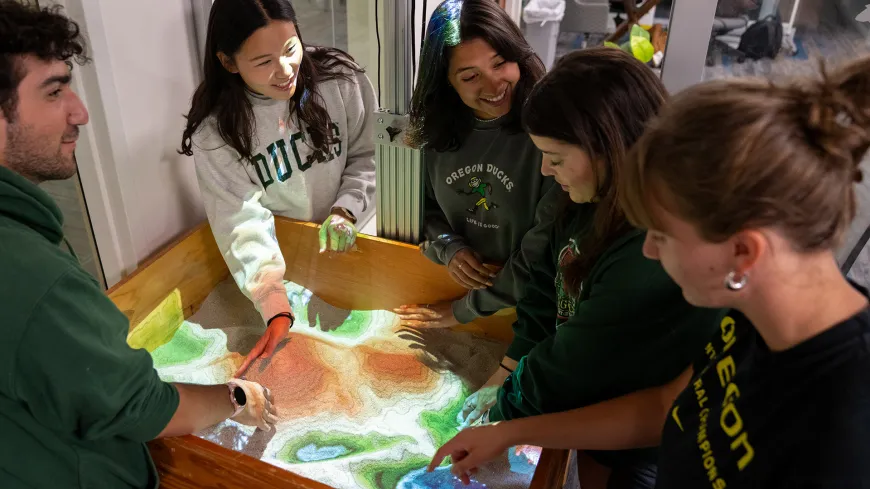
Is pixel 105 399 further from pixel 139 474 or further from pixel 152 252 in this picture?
pixel 152 252

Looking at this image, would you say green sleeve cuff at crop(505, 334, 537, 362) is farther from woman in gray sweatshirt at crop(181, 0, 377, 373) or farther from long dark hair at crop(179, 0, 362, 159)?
long dark hair at crop(179, 0, 362, 159)

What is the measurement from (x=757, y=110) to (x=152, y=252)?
1615 mm

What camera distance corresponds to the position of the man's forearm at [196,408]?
1021mm

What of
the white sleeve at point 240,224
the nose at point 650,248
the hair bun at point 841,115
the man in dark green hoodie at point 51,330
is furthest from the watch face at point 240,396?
the hair bun at point 841,115

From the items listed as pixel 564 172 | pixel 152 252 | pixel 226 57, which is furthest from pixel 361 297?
pixel 564 172

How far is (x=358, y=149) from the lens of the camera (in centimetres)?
181

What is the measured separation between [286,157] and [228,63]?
30 cm

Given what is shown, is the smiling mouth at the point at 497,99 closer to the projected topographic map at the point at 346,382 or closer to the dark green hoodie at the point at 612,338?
the dark green hoodie at the point at 612,338

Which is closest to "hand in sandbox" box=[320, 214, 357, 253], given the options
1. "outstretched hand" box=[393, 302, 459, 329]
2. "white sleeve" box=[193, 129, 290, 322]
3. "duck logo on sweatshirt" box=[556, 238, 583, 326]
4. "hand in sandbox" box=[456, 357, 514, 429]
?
"white sleeve" box=[193, 129, 290, 322]

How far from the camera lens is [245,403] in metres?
1.16

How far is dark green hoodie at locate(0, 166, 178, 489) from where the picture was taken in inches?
29.3

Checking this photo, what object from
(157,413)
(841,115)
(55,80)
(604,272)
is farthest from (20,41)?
(841,115)

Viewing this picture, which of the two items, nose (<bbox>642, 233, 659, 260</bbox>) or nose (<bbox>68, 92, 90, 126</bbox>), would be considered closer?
nose (<bbox>642, 233, 659, 260</bbox>)

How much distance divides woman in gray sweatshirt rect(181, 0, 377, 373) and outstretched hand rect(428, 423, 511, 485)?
644 mm
